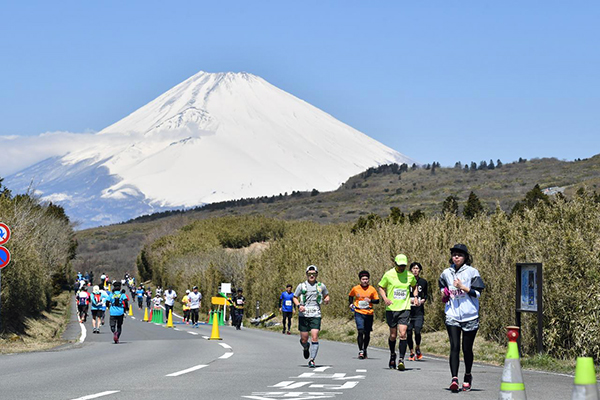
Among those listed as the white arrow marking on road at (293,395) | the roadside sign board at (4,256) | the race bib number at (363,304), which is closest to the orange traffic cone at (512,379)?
the white arrow marking on road at (293,395)

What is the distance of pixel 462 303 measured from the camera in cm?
1251

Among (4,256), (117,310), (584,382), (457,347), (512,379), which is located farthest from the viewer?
(117,310)

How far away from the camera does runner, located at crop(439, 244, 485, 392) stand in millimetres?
12406

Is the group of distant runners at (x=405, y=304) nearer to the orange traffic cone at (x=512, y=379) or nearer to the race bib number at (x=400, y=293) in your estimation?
the race bib number at (x=400, y=293)

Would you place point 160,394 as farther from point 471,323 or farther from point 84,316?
point 84,316

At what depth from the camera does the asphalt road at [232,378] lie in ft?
38.8

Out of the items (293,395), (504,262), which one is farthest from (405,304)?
(504,262)

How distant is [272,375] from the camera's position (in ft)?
48.7

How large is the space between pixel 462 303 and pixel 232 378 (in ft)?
12.4

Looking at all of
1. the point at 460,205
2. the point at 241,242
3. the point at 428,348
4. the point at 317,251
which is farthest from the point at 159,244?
the point at 428,348

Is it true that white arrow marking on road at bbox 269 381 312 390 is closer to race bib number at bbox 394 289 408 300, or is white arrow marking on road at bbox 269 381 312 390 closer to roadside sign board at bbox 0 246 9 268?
race bib number at bbox 394 289 408 300

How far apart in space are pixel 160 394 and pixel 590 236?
39.8ft

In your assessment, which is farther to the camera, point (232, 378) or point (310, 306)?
point (310, 306)

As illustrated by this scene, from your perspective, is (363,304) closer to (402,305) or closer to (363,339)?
(363,339)
